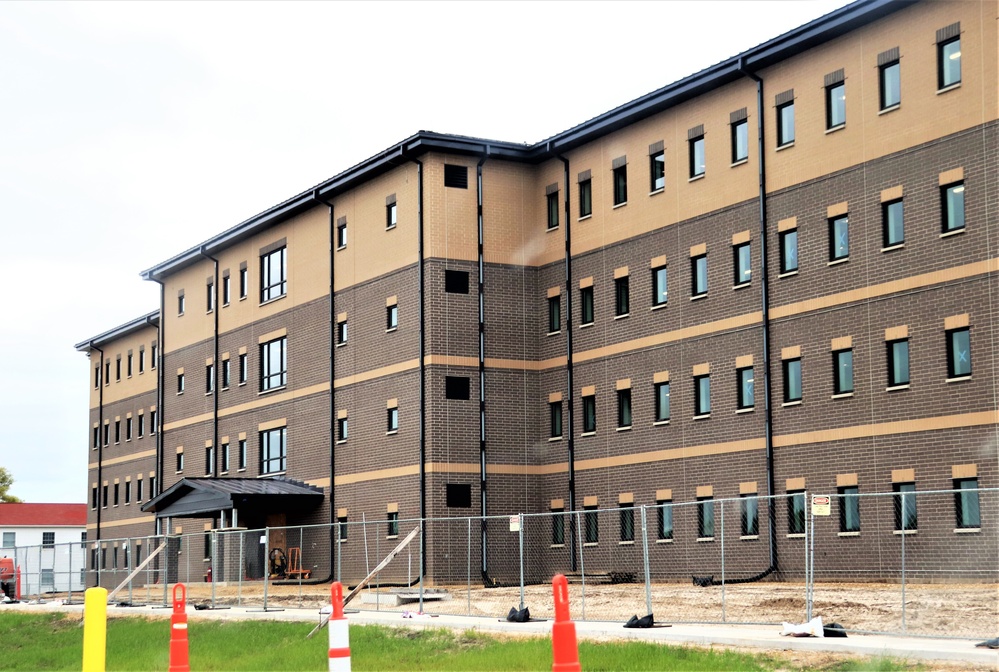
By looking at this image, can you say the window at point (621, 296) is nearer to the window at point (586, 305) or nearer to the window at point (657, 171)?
the window at point (586, 305)

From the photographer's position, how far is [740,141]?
38375 mm

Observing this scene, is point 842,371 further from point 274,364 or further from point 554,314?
point 274,364

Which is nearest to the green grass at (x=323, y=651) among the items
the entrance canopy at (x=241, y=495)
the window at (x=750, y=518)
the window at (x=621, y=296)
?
the entrance canopy at (x=241, y=495)

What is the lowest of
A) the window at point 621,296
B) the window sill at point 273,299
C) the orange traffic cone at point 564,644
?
the orange traffic cone at point 564,644

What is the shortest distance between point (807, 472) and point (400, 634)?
13.9 m

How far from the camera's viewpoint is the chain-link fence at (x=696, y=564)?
2739 cm

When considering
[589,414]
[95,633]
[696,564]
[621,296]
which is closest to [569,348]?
[589,414]

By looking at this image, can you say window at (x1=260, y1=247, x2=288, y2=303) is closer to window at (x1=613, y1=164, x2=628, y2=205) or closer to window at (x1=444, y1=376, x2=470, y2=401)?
window at (x1=444, y1=376, x2=470, y2=401)

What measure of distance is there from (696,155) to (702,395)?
683 centimetres

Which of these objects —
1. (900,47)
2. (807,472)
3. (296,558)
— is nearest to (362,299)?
(296,558)

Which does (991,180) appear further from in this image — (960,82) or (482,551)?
(482,551)

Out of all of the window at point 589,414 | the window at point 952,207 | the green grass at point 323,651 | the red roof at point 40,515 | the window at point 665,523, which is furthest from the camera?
the red roof at point 40,515

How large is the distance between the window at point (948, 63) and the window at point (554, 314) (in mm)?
15707

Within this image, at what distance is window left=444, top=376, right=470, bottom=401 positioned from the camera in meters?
43.9
